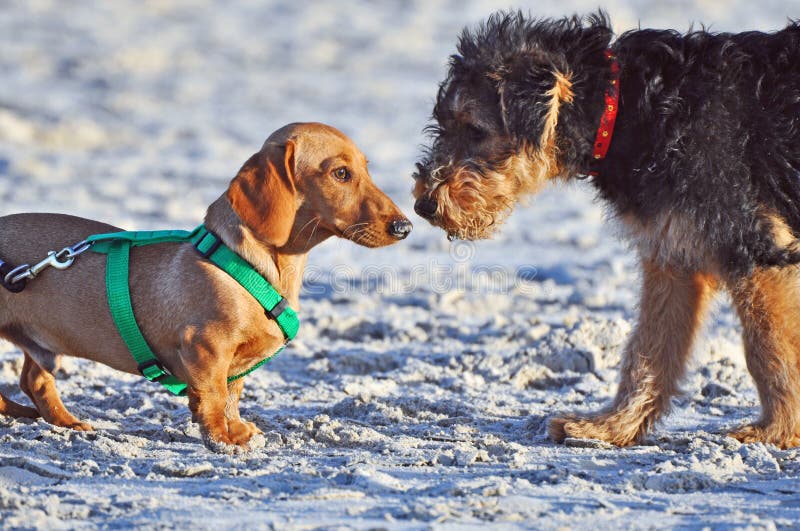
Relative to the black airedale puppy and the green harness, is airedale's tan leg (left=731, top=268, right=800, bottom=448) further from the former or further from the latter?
the green harness

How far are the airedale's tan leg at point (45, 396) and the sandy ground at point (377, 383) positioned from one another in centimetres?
13

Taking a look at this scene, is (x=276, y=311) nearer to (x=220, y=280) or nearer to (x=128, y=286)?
(x=220, y=280)

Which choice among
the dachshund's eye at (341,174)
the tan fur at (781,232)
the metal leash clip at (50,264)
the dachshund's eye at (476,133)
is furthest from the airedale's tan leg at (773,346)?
the metal leash clip at (50,264)

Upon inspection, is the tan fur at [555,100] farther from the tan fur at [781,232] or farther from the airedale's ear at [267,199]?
→ the airedale's ear at [267,199]

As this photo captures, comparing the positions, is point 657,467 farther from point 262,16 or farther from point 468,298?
point 262,16

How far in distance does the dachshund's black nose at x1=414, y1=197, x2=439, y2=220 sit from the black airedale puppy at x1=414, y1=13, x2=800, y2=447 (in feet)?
0.04

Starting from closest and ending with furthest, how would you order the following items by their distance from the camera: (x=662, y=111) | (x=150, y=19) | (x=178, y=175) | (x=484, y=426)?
(x=662, y=111), (x=484, y=426), (x=178, y=175), (x=150, y=19)

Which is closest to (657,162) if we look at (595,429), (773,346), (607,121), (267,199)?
(607,121)

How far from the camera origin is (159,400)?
222 inches

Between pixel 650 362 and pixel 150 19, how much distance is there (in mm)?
16458

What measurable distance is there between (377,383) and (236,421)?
140 cm

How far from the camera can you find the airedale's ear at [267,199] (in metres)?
4.62

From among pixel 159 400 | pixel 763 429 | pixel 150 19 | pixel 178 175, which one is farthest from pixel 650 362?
pixel 150 19

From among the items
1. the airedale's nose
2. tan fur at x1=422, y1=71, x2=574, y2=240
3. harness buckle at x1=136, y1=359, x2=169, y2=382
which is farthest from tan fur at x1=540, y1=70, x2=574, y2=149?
harness buckle at x1=136, y1=359, x2=169, y2=382
